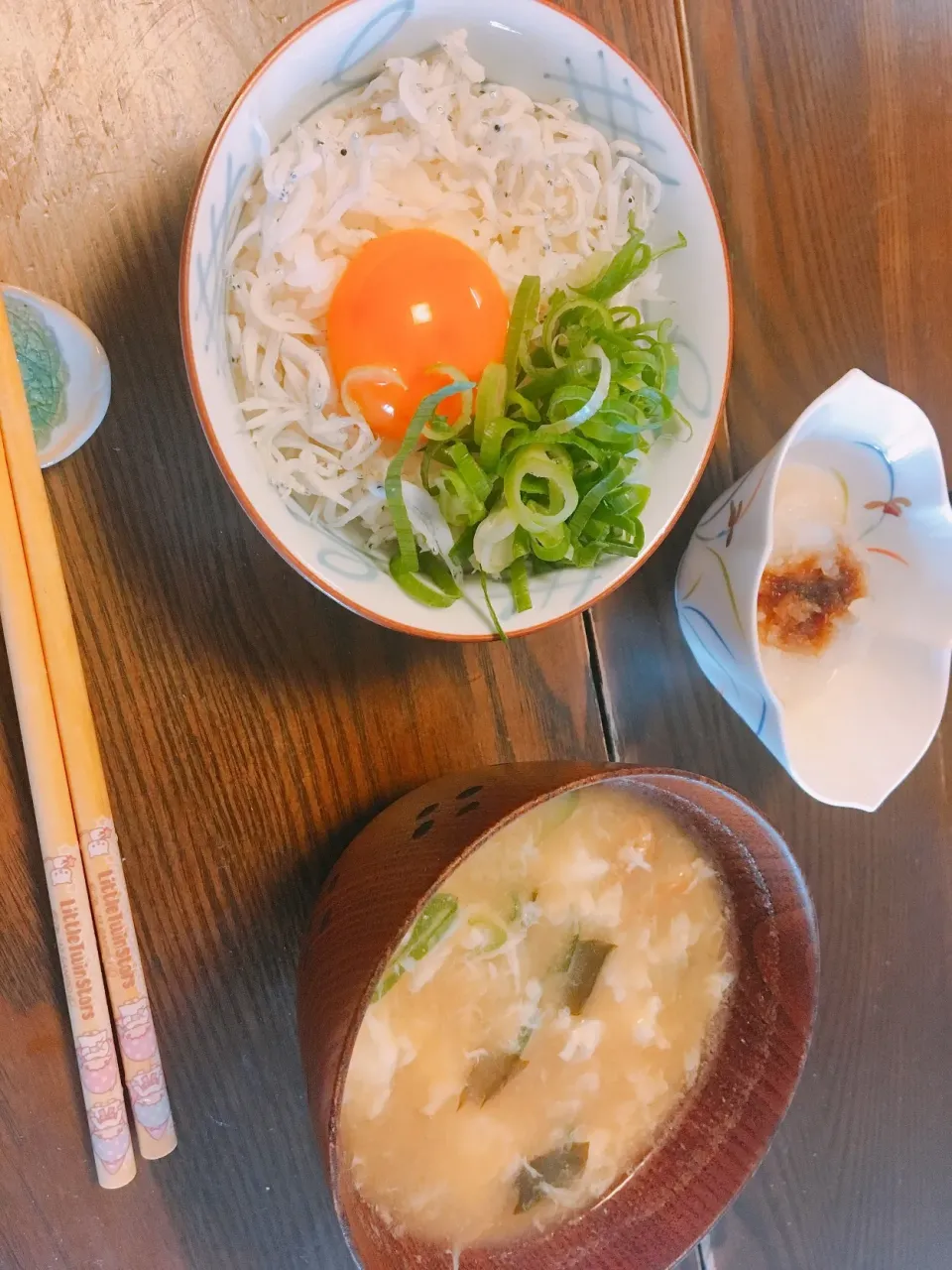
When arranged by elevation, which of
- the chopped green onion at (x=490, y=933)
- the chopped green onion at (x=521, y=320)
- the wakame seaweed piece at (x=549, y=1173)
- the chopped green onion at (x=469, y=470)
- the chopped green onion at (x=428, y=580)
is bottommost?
the wakame seaweed piece at (x=549, y=1173)

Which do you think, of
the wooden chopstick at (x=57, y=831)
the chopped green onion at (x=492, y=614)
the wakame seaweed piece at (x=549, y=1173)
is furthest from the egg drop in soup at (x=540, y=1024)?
the wooden chopstick at (x=57, y=831)

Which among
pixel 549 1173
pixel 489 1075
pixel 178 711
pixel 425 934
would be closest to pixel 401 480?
pixel 178 711

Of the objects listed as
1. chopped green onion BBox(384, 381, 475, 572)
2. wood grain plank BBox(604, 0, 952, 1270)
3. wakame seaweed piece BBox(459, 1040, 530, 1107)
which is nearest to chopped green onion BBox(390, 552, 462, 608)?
chopped green onion BBox(384, 381, 475, 572)

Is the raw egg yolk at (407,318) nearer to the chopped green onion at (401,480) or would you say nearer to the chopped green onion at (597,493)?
the chopped green onion at (401,480)

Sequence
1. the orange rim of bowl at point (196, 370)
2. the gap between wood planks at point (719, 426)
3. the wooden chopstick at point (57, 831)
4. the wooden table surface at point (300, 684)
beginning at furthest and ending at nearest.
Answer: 1. the gap between wood planks at point (719, 426)
2. the wooden table surface at point (300, 684)
3. the wooden chopstick at point (57, 831)
4. the orange rim of bowl at point (196, 370)

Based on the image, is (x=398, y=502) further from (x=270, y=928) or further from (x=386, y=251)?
(x=270, y=928)

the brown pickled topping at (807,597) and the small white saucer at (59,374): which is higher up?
the small white saucer at (59,374)

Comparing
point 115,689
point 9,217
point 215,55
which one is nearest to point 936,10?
point 215,55

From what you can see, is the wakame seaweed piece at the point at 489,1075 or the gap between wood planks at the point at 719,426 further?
the gap between wood planks at the point at 719,426
